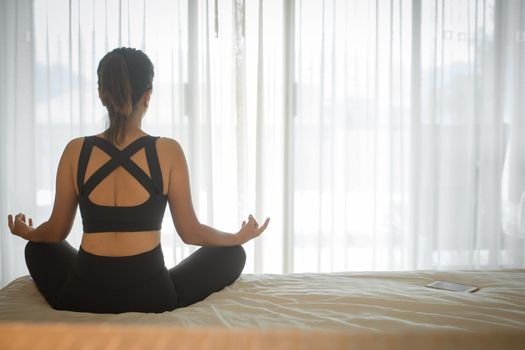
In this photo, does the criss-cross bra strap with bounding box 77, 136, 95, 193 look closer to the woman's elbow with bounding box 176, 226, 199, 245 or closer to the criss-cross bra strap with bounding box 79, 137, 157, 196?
the criss-cross bra strap with bounding box 79, 137, 157, 196

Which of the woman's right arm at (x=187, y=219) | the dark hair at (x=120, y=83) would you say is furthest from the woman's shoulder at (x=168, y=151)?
the dark hair at (x=120, y=83)

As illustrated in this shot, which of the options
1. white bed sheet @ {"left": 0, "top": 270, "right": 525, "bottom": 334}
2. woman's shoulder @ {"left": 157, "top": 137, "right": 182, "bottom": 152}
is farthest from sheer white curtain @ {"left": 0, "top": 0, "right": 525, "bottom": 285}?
woman's shoulder @ {"left": 157, "top": 137, "right": 182, "bottom": 152}

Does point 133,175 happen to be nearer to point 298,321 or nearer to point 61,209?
point 61,209

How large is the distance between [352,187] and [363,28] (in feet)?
3.32

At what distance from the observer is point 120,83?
4.43ft

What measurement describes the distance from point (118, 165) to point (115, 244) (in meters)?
0.21

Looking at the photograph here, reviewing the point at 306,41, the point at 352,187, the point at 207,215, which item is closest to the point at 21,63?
the point at 207,215

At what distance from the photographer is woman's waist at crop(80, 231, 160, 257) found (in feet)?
4.35

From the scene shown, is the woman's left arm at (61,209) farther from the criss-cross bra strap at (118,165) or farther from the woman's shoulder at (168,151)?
the woman's shoulder at (168,151)

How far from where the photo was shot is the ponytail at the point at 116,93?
1348mm

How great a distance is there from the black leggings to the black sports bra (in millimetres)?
84

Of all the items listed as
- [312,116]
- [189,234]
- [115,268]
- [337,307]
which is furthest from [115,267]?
[312,116]

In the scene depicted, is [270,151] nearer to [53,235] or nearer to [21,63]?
[21,63]

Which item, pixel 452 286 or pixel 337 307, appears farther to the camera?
pixel 452 286
